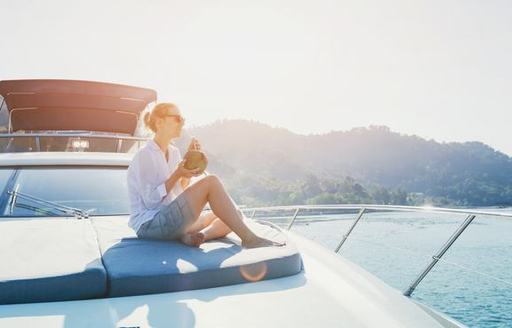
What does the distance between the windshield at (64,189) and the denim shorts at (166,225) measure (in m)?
0.67

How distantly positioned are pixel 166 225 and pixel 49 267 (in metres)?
0.72

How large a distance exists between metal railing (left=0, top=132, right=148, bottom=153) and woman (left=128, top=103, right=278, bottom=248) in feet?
5.54

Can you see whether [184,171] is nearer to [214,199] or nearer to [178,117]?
[214,199]

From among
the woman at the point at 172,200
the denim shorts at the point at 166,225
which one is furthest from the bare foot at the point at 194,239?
the denim shorts at the point at 166,225

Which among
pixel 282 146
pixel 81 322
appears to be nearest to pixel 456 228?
pixel 81 322

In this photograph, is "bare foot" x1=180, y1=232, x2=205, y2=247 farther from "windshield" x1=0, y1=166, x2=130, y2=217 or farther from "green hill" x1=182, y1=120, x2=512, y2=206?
"green hill" x1=182, y1=120, x2=512, y2=206

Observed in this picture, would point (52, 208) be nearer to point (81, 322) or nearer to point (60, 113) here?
point (81, 322)

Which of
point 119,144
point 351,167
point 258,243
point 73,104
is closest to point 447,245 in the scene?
point 258,243

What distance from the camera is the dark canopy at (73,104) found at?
436cm

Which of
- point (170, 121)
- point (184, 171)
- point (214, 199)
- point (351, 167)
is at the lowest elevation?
point (351, 167)

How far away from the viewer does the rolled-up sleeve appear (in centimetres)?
236

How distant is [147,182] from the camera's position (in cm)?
242

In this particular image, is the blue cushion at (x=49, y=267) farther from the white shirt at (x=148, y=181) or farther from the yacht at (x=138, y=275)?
the white shirt at (x=148, y=181)

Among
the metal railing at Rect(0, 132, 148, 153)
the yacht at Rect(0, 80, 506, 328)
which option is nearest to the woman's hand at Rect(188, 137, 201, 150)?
the yacht at Rect(0, 80, 506, 328)
